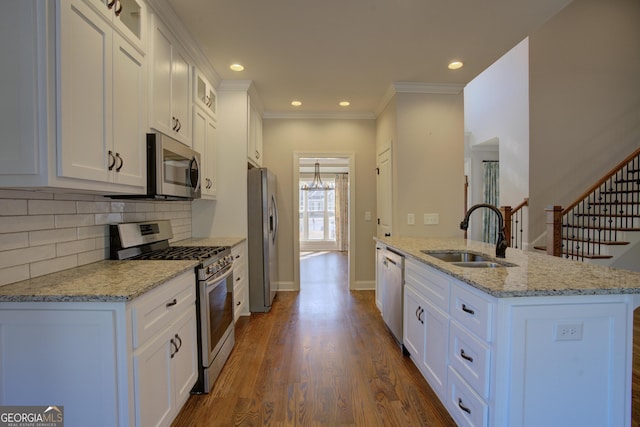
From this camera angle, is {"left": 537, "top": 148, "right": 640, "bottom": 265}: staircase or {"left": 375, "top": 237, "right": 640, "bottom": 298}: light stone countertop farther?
{"left": 537, "top": 148, "right": 640, "bottom": 265}: staircase

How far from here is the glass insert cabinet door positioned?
8508 millimetres

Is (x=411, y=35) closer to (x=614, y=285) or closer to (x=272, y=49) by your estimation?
(x=272, y=49)

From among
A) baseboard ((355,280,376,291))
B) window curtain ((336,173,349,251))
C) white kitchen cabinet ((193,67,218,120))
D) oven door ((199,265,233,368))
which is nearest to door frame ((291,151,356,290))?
baseboard ((355,280,376,291))

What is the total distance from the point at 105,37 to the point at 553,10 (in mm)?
2904

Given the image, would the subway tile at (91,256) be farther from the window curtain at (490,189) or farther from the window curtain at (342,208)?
the window curtain at (490,189)

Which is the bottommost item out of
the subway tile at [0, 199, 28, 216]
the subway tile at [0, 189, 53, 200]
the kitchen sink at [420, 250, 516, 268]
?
the kitchen sink at [420, 250, 516, 268]

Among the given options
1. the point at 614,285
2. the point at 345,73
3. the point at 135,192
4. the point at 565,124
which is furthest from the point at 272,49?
the point at 565,124

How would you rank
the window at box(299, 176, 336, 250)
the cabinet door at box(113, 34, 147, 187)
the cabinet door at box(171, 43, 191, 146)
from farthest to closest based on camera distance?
the window at box(299, 176, 336, 250) → the cabinet door at box(171, 43, 191, 146) → the cabinet door at box(113, 34, 147, 187)

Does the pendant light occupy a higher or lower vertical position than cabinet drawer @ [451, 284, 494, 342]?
higher

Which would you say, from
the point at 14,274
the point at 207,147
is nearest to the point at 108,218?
the point at 14,274

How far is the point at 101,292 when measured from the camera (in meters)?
1.20

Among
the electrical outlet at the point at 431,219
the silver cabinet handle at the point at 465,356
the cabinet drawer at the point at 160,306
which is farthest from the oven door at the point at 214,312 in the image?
the electrical outlet at the point at 431,219

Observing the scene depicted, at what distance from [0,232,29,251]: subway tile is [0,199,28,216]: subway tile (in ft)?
0.33

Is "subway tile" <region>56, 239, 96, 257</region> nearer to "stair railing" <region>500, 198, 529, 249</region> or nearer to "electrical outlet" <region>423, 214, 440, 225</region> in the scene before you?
"electrical outlet" <region>423, 214, 440, 225</region>
